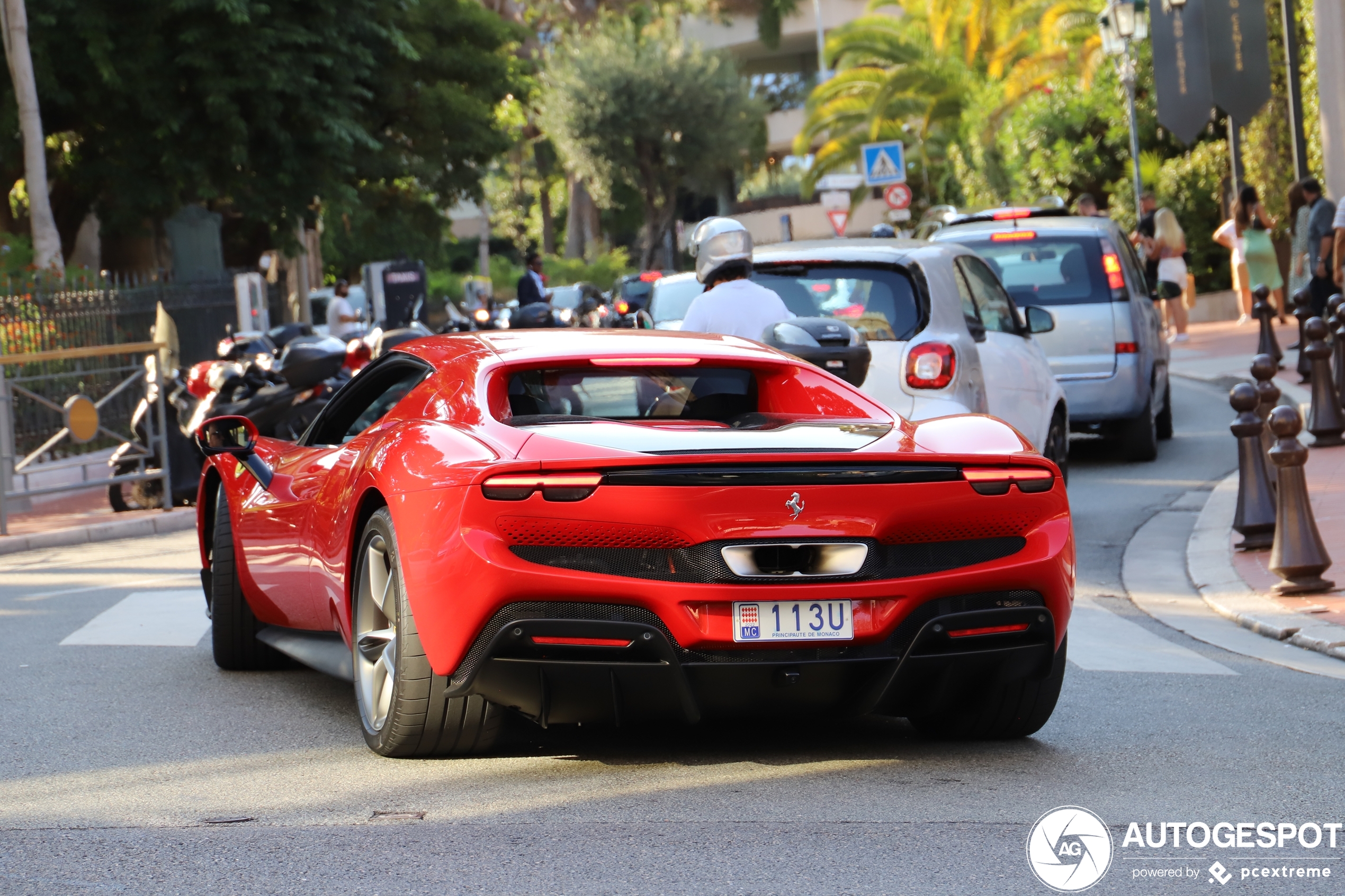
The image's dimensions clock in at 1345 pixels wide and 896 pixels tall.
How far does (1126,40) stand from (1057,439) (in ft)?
60.3

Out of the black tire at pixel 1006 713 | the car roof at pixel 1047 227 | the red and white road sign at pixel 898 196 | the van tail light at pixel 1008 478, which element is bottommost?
the black tire at pixel 1006 713

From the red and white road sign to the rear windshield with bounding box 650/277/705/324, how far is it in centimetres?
1729

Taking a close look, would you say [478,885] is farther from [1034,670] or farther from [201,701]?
[201,701]

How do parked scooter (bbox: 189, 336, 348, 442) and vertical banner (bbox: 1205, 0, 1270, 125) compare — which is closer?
parked scooter (bbox: 189, 336, 348, 442)

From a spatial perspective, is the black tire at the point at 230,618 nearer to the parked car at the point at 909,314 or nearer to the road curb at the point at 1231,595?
the parked car at the point at 909,314

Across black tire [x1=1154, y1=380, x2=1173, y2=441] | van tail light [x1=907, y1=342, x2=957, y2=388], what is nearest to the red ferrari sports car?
van tail light [x1=907, y1=342, x2=957, y2=388]

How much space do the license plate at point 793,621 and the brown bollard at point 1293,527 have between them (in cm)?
430

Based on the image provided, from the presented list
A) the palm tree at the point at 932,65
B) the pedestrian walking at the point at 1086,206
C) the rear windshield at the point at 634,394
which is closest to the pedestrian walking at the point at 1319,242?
the pedestrian walking at the point at 1086,206

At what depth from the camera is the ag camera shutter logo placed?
3.92 m

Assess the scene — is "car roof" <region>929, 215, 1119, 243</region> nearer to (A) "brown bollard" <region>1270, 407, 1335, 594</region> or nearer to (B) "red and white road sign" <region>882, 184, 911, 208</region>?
(A) "brown bollard" <region>1270, 407, 1335, 594</region>

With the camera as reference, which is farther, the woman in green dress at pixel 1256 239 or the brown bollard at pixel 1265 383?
the woman in green dress at pixel 1256 239

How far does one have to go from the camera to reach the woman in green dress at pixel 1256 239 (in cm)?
2134

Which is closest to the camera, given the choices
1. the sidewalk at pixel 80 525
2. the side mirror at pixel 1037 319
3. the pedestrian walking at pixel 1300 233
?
the side mirror at pixel 1037 319

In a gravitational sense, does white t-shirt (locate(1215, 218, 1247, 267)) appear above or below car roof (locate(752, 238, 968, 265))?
above
